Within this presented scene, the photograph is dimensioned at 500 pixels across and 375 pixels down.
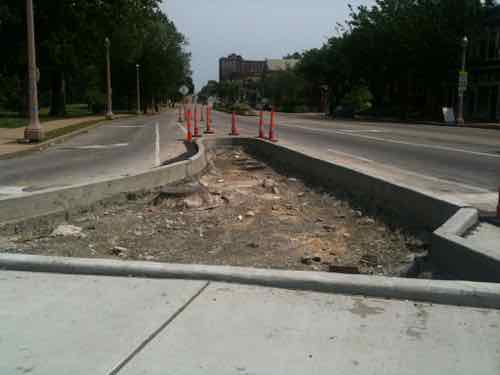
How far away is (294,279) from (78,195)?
4482 millimetres

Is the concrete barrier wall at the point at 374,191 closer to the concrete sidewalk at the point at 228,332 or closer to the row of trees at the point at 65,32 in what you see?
the concrete sidewalk at the point at 228,332

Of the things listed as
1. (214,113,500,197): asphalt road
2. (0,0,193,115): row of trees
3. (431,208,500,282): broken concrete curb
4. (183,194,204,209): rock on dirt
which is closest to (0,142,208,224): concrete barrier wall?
(183,194,204,209): rock on dirt

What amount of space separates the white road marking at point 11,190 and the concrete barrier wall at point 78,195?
1911mm

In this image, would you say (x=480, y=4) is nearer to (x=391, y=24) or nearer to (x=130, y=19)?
(x=391, y=24)

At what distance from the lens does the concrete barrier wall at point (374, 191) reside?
20.4ft

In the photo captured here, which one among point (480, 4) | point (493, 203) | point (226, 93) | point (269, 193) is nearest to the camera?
point (493, 203)

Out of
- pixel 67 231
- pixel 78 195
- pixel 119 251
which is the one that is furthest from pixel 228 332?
pixel 78 195

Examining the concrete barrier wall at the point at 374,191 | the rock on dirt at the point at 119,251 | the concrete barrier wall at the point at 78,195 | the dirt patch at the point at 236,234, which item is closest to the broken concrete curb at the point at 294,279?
the dirt patch at the point at 236,234

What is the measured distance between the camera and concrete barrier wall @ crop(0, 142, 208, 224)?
6723 mm

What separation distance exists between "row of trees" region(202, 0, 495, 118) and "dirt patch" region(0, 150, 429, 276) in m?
33.9

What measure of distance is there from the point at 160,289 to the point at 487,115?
41.0 meters

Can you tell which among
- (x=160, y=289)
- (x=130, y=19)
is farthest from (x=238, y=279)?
(x=130, y=19)

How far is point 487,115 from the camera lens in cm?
4019

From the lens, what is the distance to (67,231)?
654cm
